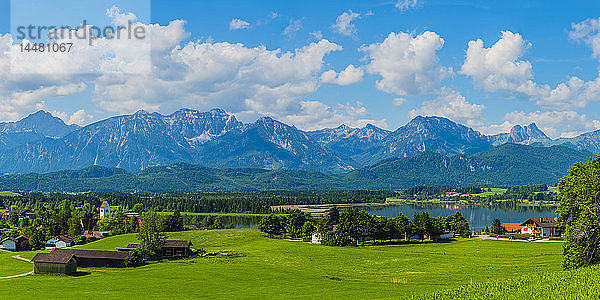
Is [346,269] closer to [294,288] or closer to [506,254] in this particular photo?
[294,288]

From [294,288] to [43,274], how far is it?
143 feet

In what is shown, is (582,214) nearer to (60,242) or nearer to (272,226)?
(272,226)

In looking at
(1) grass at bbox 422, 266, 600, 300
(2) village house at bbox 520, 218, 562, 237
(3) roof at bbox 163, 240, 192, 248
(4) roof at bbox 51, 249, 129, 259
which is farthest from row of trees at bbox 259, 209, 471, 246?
(1) grass at bbox 422, 266, 600, 300

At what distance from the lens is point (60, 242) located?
424ft

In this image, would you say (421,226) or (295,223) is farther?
(295,223)

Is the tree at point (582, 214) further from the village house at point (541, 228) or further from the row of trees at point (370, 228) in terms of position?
the village house at point (541, 228)

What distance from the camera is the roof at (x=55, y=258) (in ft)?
241

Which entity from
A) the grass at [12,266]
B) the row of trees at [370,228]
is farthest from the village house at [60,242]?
the row of trees at [370,228]

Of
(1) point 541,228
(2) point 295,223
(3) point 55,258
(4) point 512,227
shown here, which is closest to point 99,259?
(3) point 55,258

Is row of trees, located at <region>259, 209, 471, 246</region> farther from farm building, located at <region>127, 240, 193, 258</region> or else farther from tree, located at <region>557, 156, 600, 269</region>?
tree, located at <region>557, 156, 600, 269</region>

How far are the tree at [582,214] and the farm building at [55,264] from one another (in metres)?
68.9

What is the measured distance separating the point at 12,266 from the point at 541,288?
282 ft

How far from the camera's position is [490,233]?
142 metres

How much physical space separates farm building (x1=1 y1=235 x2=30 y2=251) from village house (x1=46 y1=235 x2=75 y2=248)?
25.4ft
